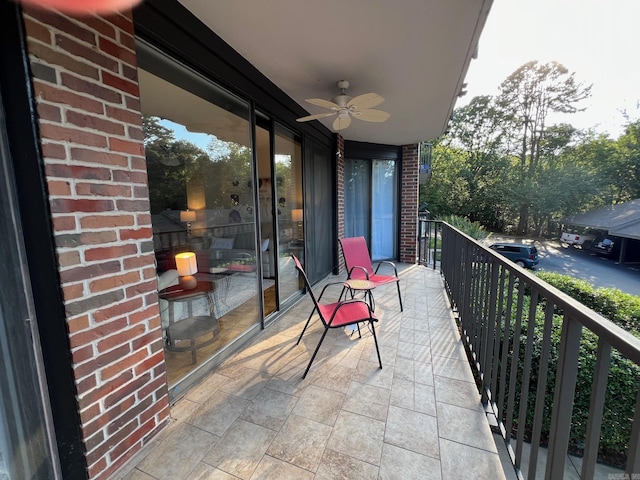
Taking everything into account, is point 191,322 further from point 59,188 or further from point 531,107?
point 531,107

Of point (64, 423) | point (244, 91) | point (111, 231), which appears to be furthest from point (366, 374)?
point (244, 91)

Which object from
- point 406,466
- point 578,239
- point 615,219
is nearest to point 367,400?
point 406,466

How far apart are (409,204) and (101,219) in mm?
5333

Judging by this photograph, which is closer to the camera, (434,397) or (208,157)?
(434,397)

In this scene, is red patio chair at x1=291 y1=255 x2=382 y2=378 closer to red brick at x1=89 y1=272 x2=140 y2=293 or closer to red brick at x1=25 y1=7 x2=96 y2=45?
red brick at x1=89 y1=272 x2=140 y2=293

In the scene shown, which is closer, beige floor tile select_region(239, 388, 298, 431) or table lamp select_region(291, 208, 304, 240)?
beige floor tile select_region(239, 388, 298, 431)

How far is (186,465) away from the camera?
134 centimetres

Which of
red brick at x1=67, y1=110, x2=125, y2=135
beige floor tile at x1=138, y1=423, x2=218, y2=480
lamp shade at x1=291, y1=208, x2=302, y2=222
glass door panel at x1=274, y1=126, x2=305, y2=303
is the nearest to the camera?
red brick at x1=67, y1=110, x2=125, y2=135

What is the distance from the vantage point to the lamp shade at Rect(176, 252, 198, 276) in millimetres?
1997

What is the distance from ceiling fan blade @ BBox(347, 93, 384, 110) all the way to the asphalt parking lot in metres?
10.8

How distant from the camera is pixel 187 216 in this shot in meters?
2.11

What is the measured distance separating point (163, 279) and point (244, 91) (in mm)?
1619

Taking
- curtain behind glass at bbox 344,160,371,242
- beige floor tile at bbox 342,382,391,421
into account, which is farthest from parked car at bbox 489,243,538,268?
beige floor tile at bbox 342,382,391,421

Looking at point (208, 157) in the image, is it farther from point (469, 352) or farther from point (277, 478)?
point (469, 352)
